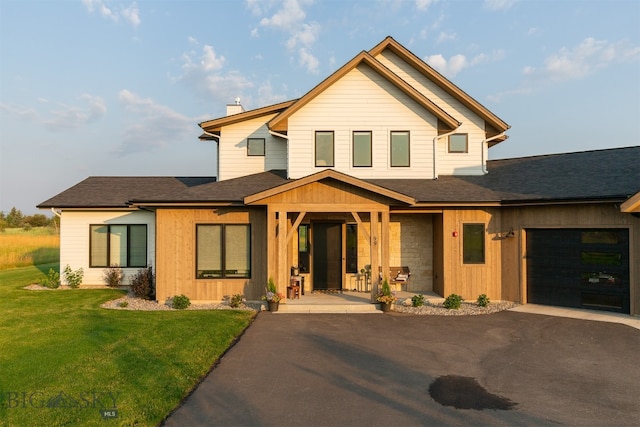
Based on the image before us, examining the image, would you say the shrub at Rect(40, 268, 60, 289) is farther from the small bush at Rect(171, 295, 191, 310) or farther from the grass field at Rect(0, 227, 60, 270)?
the grass field at Rect(0, 227, 60, 270)

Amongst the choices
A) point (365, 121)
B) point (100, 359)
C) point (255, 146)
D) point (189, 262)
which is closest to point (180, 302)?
point (189, 262)

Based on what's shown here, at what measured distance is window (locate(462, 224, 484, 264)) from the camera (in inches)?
472

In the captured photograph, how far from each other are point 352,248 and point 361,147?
12.2ft

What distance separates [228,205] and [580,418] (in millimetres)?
9622

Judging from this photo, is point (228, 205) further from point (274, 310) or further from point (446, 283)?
point (446, 283)

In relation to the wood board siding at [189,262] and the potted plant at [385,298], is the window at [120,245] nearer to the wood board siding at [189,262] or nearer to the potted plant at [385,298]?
the wood board siding at [189,262]

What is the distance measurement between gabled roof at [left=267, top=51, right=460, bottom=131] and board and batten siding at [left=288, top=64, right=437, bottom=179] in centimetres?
21

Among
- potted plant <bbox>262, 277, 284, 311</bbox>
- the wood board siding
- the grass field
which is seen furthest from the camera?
the grass field

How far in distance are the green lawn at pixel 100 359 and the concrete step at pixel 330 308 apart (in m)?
1.11

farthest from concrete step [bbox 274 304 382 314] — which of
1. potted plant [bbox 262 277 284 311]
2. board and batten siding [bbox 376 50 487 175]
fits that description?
board and batten siding [bbox 376 50 487 175]

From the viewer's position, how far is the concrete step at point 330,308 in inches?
422

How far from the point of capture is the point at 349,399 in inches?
208

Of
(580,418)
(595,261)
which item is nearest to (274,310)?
(580,418)

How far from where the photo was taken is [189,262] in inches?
461
